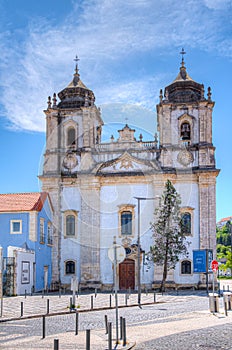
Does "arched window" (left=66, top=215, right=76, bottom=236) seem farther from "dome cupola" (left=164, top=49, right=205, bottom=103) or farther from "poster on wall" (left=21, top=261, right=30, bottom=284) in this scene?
"dome cupola" (left=164, top=49, right=205, bottom=103)

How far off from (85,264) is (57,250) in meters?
2.86

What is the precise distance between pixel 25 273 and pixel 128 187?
40.0ft

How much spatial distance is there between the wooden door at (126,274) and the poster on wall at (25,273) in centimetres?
898

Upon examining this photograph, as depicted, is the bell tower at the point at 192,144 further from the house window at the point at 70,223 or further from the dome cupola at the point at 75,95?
the house window at the point at 70,223

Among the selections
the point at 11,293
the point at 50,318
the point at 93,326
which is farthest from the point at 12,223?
the point at 93,326

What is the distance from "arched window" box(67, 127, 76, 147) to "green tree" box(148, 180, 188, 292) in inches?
408

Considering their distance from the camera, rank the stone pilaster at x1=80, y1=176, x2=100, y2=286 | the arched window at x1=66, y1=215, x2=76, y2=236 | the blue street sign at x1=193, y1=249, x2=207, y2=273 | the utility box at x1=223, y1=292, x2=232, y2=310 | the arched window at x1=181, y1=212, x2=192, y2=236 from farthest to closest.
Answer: the arched window at x1=66, y1=215, x2=76, y2=236 < the arched window at x1=181, y1=212, x2=192, y2=236 < the stone pilaster at x1=80, y1=176, x2=100, y2=286 < the blue street sign at x1=193, y1=249, x2=207, y2=273 < the utility box at x1=223, y1=292, x2=232, y2=310

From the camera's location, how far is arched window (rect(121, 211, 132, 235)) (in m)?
43.6

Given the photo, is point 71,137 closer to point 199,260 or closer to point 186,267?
point 186,267

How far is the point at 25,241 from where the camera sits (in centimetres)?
3859

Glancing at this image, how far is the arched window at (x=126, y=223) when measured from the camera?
143 ft

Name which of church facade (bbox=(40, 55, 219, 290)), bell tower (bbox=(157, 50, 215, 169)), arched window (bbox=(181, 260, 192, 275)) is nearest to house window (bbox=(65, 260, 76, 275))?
church facade (bbox=(40, 55, 219, 290))

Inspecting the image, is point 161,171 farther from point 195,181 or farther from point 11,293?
point 11,293

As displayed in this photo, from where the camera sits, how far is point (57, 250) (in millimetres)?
43906
